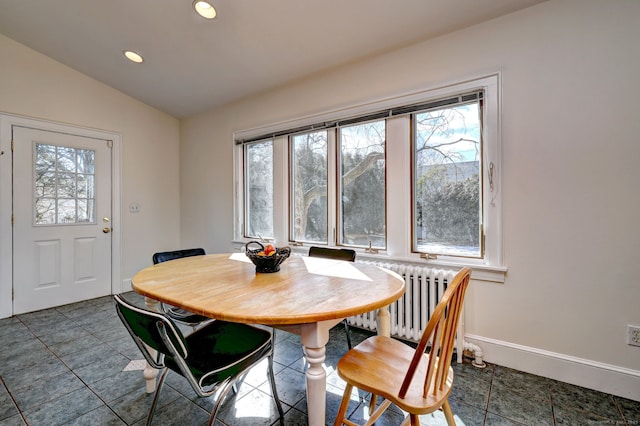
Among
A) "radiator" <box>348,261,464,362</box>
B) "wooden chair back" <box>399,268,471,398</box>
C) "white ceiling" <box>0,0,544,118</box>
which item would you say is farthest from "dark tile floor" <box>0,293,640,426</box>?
"white ceiling" <box>0,0,544,118</box>

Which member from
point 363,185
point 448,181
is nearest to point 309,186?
point 363,185

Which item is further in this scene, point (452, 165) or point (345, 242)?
point (345, 242)

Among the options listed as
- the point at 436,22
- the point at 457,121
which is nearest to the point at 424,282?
the point at 457,121

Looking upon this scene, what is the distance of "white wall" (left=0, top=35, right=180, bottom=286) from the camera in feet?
9.87

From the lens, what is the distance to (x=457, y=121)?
88.0 inches

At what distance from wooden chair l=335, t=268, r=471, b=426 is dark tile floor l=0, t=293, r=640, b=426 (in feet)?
1.63

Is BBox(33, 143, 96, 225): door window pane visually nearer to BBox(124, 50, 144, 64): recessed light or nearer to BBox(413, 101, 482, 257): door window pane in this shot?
BBox(124, 50, 144, 64): recessed light

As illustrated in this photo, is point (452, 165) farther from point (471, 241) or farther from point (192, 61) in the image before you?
point (192, 61)

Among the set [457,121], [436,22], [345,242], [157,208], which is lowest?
[345,242]

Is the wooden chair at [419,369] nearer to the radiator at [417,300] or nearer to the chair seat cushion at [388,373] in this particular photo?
the chair seat cushion at [388,373]

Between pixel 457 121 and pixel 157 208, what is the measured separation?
12.9 feet

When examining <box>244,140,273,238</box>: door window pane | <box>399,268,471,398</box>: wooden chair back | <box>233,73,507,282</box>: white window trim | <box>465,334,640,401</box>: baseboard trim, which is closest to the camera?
<box>399,268,471,398</box>: wooden chair back

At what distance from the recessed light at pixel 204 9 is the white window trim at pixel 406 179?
1.15 metres

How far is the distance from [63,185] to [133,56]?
66.8 inches
